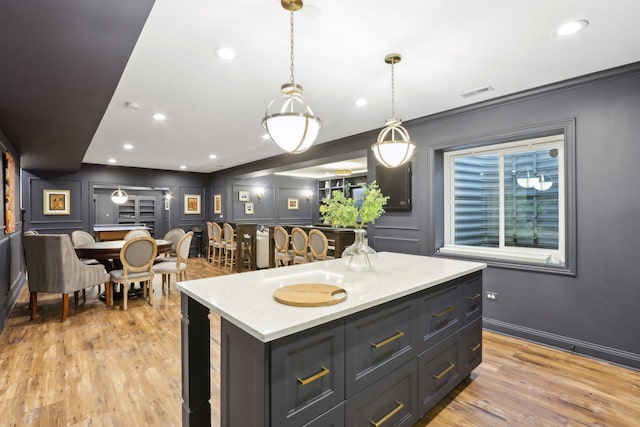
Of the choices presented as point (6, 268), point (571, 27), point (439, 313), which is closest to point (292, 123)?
point (439, 313)

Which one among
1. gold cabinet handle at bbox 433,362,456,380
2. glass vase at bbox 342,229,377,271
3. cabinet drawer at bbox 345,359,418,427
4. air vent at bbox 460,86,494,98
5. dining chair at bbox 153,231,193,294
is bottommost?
gold cabinet handle at bbox 433,362,456,380

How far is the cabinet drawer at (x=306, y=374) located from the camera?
45.4 inches

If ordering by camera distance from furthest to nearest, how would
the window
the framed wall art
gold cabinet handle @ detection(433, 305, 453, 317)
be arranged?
the framed wall art
the window
gold cabinet handle @ detection(433, 305, 453, 317)

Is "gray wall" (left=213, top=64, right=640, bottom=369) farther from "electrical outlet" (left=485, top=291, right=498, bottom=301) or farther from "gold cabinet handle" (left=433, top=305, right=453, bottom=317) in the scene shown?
"gold cabinet handle" (left=433, top=305, right=453, bottom=317)

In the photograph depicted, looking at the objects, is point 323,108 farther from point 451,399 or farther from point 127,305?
point 127,305

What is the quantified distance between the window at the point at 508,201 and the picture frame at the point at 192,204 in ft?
25.0

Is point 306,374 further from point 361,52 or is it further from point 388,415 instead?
point 361,52

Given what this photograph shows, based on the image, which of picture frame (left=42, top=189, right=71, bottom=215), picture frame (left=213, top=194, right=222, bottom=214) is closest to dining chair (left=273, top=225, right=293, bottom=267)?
picture frame (left=213, top=194, right=222, bottom=214)

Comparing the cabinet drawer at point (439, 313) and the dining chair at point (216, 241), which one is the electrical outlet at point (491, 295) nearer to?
the cabinet drawer at point (439, 313)

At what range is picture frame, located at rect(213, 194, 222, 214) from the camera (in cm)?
912

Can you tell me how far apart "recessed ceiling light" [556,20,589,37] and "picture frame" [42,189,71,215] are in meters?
9.54

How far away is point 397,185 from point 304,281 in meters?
2.80

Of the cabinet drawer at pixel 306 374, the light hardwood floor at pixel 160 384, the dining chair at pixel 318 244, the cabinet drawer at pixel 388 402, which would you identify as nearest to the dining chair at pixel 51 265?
the light hardwood floor at pixel 160 384

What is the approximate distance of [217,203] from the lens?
9258 millimetres
